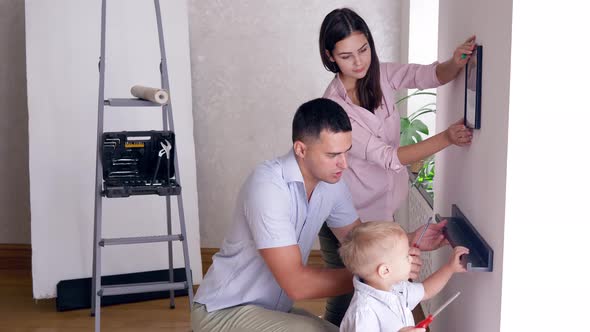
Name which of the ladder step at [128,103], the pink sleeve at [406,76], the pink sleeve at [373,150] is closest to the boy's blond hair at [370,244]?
the pink sleeve at [373,150]

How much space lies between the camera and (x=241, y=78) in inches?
167

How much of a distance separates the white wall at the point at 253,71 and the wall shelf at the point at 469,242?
7.06ft

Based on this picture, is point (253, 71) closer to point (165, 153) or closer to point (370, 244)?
point (165, 153)

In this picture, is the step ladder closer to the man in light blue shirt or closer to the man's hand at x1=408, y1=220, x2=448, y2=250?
the man in light blue shirt

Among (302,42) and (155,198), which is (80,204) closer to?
(155,198)

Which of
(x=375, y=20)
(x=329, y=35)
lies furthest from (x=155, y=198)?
(x=329, y=35)

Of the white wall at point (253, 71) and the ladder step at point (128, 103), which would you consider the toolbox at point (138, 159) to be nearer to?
the ladder step at point (128, 103)

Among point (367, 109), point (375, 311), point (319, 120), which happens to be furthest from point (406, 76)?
point (375, 311)

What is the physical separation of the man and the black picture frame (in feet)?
1.10

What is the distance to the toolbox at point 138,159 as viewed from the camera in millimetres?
3453

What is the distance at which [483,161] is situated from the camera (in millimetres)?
1793

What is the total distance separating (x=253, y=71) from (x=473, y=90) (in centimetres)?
247

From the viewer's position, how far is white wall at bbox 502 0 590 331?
1479 millimetres

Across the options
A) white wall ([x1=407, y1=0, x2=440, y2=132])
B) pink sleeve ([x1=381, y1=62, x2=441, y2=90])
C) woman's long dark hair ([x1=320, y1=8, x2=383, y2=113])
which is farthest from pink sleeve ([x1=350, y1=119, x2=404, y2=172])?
white wall ([x1=407, y1=0, x2=440, y2=132])
